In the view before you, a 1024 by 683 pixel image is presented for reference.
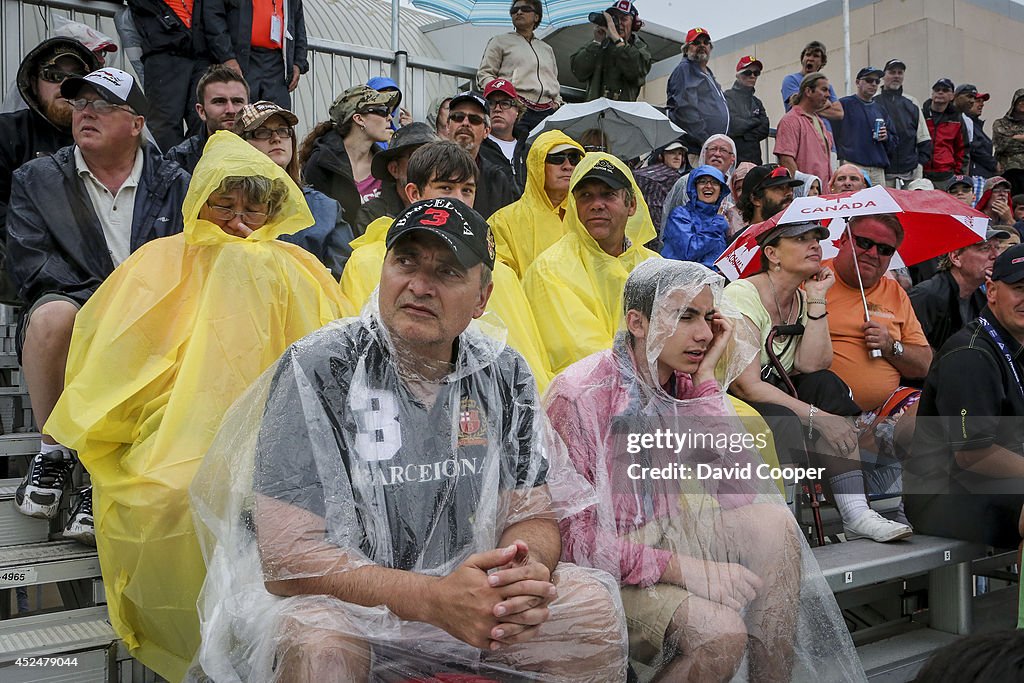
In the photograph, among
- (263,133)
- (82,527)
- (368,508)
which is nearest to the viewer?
(368,508)

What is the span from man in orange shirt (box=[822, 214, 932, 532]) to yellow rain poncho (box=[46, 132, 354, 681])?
227cm

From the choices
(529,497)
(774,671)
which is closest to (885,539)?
(774,671)

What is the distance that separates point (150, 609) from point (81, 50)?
3.05 metres

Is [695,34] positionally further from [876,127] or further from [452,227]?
[452,227]

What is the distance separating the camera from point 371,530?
213 cm

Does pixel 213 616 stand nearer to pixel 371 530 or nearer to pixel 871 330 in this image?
pixel 371 530

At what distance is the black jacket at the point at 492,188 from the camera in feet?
18.3

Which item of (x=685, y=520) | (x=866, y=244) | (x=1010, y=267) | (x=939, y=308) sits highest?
(x=866, y=244)

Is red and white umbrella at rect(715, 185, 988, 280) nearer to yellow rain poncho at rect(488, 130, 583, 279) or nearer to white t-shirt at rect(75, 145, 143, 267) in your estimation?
yellow rain poncho at rect(488, 130, 583, 279)

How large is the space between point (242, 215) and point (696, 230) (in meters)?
3.79

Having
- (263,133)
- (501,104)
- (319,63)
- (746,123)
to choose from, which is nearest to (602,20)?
(746,123)

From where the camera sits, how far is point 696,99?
8516 millimetres

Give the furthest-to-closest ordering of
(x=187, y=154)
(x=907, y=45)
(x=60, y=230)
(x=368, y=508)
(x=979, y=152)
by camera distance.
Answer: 1. (x=907, y=45)
2. (x=979, y=152)
3. (x=187, y=154)
4. (x=60, y=230)
5. (x=368, y=508)

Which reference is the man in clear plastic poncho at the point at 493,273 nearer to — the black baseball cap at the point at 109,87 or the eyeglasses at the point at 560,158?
the black baseball cap at the point at 109,87
